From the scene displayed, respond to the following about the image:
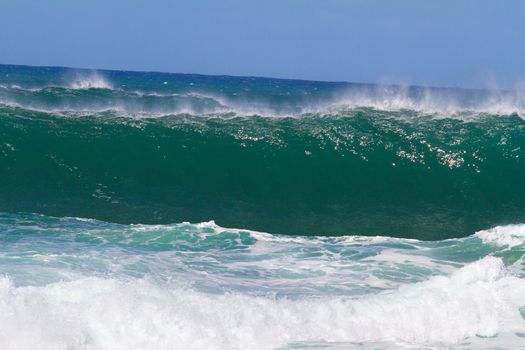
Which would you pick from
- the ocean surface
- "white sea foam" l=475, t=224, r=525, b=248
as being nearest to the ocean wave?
the ocean surface

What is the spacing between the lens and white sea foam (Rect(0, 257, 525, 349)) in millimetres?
6270

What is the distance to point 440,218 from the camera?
1331cm

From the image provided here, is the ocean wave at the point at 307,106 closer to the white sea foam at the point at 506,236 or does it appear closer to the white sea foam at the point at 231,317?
Answer: the white sea foam at the point at 506,236

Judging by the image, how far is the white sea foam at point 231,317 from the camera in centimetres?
627

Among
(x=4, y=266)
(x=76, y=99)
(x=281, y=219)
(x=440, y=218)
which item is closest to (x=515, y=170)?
(x=440, y=218)

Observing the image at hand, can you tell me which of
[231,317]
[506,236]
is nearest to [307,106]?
[506,236]

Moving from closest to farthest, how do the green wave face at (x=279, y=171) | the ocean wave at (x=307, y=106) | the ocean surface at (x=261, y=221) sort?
the ocean surface at (x=261, y=221) < the green wave face at (x=279, y=171) < the ocean wave at (x=307, y=106)

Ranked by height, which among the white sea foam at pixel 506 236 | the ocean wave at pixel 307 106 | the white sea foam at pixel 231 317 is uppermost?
the ocean wave at pixel 307 106

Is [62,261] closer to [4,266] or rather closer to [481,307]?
[4,266]

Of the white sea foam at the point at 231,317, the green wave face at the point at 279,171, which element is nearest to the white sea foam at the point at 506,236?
the green wave face at the point at 279,171

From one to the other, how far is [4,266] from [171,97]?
1360cm

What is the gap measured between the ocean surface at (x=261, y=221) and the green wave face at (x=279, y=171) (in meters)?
0.05

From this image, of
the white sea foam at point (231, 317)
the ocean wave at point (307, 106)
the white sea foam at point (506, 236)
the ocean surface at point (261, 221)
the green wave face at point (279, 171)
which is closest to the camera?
the white sea foam at point (231, 317)

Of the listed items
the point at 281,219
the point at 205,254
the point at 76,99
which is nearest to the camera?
the point at 205,254
